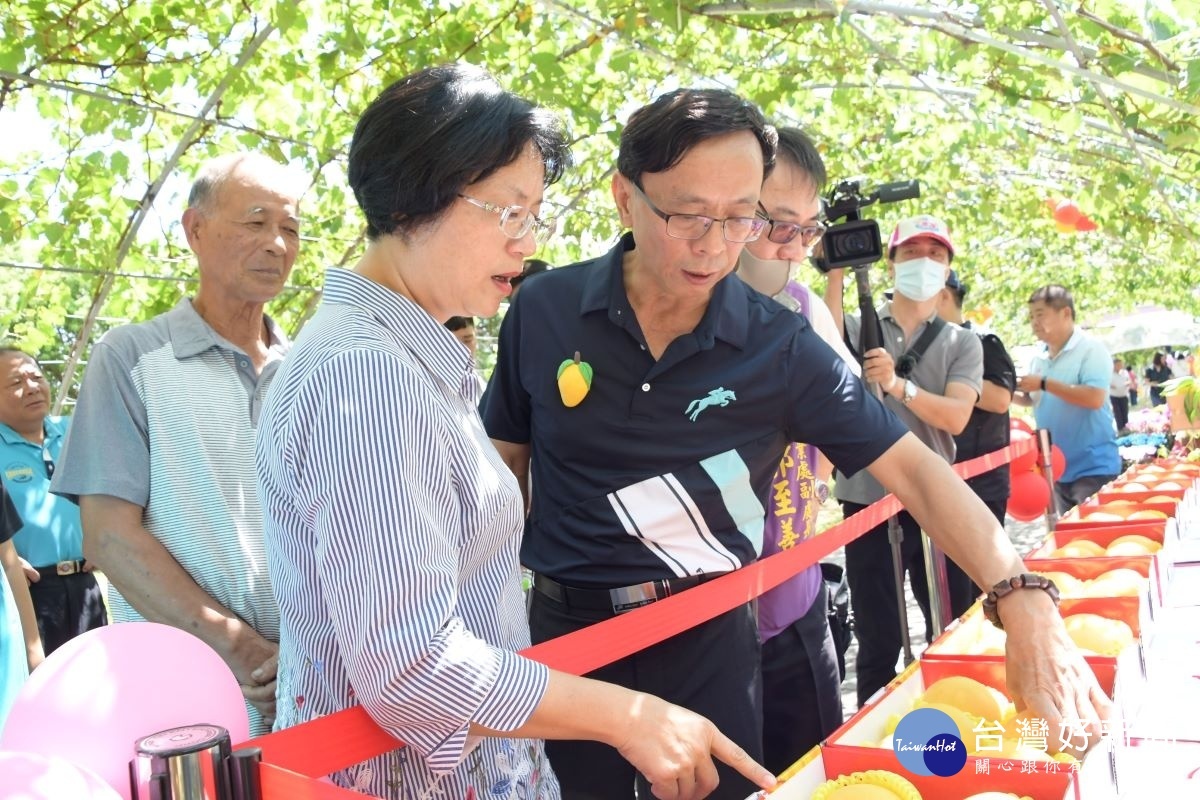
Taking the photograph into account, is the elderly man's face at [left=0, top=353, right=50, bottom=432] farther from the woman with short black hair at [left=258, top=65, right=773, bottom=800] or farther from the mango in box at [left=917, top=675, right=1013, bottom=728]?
the mango in box at [left=917, top=675, right=1013, bottom=728]

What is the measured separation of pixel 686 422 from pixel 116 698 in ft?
3.66

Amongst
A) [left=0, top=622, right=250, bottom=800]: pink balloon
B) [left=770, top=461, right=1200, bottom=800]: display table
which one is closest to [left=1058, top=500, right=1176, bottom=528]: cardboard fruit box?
[left=770, top=461, right=1200, bottom=800]: display table

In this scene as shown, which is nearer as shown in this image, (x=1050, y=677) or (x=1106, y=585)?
(x=1050, y=677)

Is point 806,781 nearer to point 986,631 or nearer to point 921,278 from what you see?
point 986,631

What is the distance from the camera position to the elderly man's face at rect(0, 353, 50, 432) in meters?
5.45

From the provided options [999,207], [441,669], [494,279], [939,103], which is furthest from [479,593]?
[999,207]

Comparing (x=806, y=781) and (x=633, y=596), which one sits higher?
(x=633, y=596)

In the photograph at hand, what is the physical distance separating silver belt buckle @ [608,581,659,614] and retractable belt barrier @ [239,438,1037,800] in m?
0.10

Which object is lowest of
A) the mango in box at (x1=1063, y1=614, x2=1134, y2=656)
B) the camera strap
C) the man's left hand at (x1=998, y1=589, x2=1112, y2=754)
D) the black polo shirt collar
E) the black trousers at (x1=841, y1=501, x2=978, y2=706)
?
the black trousers at (x1=841, y1=501, x2=978, y2=706)

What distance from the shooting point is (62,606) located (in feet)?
16.8

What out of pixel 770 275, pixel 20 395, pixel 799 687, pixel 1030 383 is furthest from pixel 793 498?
pixel 1030 383

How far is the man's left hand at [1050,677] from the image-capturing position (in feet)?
5.17

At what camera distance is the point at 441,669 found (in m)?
1.19

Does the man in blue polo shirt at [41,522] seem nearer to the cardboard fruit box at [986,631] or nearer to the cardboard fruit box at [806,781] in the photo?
the cardboard fruit box at [986,631]
